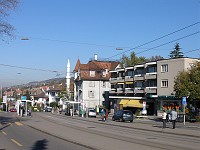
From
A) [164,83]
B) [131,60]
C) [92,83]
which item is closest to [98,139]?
[164,83]

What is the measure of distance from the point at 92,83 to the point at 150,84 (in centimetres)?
2768

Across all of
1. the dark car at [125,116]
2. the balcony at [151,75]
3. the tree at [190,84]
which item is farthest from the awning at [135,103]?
the tree at [190,84]

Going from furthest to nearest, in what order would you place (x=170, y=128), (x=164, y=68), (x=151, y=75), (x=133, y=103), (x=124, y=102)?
(x=124, y=102) → (x=133, y=103) → (x=151, y=75) → (x=164, y=68) → (x=170, y=128)

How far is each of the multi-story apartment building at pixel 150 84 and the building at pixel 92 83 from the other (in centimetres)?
905

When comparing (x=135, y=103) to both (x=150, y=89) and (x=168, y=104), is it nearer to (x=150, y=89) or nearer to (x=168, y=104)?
(x=150, y=89)

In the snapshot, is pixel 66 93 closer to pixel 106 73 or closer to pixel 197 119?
pixel 106 73

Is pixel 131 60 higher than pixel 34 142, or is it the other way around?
pixel 131 60

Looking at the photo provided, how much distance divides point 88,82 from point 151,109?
28868 mm

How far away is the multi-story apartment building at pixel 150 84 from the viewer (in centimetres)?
6638

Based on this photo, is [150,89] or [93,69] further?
[93,69]

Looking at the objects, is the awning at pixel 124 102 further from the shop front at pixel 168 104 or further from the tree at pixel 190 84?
the tree at pixel 190 84

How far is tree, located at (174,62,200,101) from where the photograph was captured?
4744 centimetres

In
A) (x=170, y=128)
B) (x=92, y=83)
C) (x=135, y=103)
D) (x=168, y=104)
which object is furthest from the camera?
(x=92, y=83)

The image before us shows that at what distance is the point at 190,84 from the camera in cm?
4828
